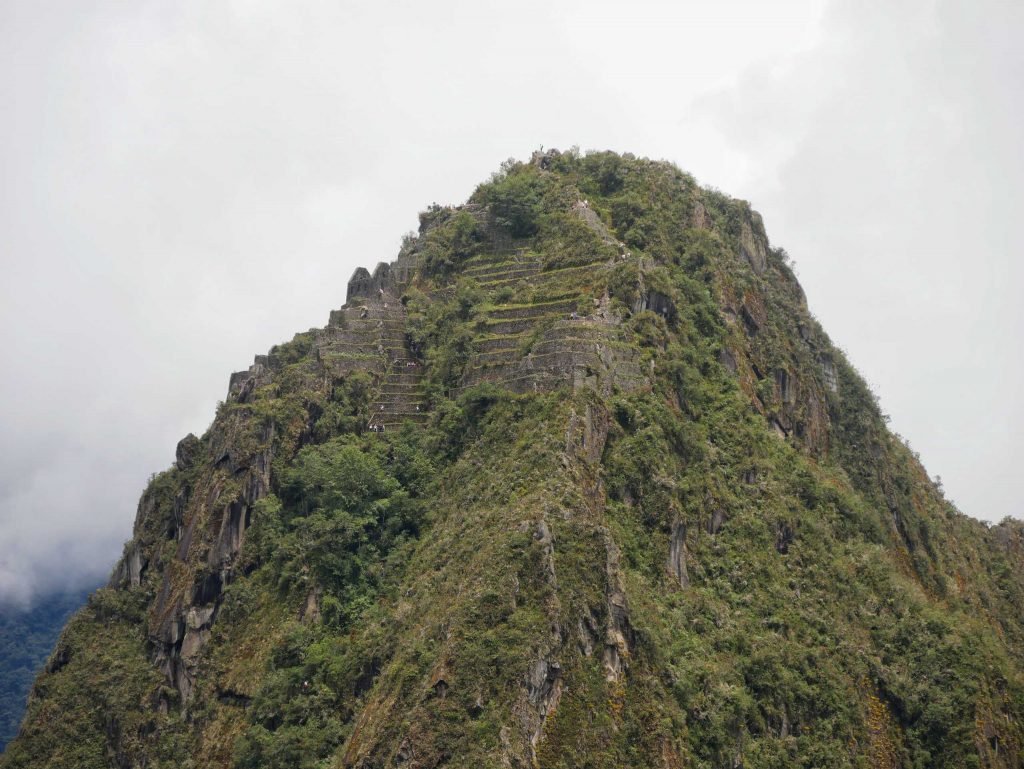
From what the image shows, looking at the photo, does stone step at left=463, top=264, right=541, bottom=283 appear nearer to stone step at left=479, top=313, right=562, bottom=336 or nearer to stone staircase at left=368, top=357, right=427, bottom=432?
stone step at left=479, top=313, right=562, bottom=336

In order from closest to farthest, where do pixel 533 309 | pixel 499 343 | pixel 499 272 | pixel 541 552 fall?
1. pixel 541 552
2. pixel 499 343
3. pixel 533 309
4. pixel 499 272

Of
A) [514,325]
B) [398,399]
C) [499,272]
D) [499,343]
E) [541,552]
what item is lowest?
[541,552]

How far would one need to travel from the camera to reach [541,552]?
41.9m

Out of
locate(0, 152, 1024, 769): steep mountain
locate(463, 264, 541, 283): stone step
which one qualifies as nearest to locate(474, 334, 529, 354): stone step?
locate(0, 152, 1024, 769): steep mountain

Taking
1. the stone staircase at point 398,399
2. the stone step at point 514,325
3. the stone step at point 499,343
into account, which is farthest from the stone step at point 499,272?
the stone step at point 499,343

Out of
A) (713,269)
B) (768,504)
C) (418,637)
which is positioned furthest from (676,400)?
(418,637)

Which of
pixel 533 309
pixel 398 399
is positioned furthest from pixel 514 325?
pixel 398 399

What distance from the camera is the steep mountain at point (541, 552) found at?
4153cm

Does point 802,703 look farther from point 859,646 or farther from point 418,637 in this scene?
point 418,637

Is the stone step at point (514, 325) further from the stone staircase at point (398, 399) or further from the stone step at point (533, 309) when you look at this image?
the stone staircase at point (398, 399)

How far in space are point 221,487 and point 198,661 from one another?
8483 mm

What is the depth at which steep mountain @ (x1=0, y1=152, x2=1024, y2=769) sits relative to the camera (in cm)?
4153

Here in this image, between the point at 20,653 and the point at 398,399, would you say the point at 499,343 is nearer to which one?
the point at 398,399

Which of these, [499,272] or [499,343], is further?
[499,272]
